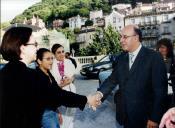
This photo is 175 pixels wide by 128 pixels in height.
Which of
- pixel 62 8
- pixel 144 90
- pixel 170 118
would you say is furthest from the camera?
pixel 62 8

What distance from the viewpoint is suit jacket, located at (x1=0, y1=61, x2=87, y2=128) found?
2.76 m

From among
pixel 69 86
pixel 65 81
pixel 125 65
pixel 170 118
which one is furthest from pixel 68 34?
pixel 170 118

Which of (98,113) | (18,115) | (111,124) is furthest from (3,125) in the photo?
(98,113)

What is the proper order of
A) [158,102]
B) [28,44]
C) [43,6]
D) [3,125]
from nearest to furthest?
[3,125] < [28,44] < [158,102] < [43,6]

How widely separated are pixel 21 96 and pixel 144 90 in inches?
66.0

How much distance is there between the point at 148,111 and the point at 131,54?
557 millimetres

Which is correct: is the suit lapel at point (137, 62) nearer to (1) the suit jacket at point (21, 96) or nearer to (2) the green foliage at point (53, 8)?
(1) the suit jacket at point (21, 96)

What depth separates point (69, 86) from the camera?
6242mm

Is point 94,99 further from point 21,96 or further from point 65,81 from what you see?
point 21,96

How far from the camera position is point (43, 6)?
14922 millimetres

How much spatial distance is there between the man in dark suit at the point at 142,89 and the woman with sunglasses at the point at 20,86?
1308 millimetres

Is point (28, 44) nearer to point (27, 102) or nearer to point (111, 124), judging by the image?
point (27, 102)

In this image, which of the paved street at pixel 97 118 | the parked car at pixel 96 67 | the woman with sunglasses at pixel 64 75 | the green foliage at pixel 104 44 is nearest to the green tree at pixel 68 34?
the green foliage at pixel 104 44

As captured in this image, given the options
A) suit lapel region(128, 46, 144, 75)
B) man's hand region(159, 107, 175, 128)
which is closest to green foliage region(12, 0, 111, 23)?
suit lapel region(128, 46, 144, 75)
